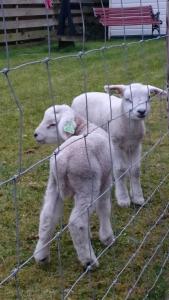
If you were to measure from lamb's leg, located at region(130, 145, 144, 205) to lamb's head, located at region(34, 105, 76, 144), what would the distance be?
2.36ft

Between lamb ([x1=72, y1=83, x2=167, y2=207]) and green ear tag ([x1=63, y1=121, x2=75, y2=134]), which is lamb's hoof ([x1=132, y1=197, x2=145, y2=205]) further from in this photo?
green ear tag ([x1=63, y1=121, x2=75, y2=134])

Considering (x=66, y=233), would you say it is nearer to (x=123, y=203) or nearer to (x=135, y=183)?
(x=123, y=203)

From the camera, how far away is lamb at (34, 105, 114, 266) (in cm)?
307

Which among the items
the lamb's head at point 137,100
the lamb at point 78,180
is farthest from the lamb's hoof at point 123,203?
the lamb at point 78,180

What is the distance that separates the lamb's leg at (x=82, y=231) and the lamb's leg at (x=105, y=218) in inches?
10.8

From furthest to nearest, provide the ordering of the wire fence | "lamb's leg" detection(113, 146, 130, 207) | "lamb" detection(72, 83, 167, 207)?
"lamb's leg" detection(113, 146, 130, 207) < "lamb" detection(72, 83, 167, 207) < the wire fence

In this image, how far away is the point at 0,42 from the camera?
11.9 meters

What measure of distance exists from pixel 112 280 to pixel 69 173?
0.58 metres

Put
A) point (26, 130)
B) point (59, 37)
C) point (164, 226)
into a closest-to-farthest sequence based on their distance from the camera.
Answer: point (164, 226) → point (26, 130) → point (59, 37)

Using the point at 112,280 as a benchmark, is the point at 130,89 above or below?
above

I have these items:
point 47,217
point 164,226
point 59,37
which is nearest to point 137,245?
point 164,226

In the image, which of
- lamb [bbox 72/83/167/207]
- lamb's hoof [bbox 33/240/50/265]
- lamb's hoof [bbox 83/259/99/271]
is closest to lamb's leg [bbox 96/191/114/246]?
lamb's hoof [bbox 83/259/99/271]

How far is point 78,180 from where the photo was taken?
121 inches

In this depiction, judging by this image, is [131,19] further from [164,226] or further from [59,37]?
[164,226]
